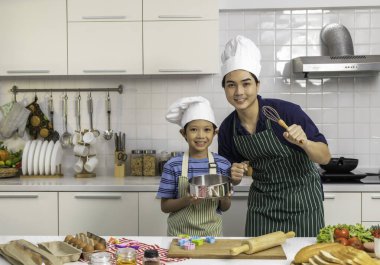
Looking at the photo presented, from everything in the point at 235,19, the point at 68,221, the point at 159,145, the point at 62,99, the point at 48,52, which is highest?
the point at 235,19

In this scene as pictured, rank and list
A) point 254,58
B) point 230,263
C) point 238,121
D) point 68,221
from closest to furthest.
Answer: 1. point 230,263
2. point 254,58
3. point 238,121
4. point 68,221

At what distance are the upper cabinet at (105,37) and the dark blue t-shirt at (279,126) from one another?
1.30 metres

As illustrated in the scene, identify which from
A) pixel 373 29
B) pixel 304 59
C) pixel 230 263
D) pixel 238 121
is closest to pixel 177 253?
pixel 230 263

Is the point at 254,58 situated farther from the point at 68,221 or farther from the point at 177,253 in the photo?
the point at 68,221

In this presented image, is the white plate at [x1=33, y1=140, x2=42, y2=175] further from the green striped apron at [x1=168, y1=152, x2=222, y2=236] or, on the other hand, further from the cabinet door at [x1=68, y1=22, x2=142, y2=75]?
the green striped apron at [x1=168, y1=152, x2=222, y2=236]

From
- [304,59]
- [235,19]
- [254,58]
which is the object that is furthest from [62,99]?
[254,58]

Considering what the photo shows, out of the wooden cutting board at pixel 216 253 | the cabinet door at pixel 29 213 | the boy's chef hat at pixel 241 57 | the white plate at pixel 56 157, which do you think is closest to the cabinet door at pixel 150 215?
the cabinet door at pixel 29 213

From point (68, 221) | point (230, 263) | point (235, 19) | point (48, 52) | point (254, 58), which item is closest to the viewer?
point (230, 263)

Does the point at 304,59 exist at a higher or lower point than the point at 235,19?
lower

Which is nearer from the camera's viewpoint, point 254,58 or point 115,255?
point 115,255

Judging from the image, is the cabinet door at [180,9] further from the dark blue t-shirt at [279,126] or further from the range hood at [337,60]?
the dark blue t-shirt at [279,126]

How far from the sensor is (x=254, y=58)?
7.76ft

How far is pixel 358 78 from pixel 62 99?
223 centimetres

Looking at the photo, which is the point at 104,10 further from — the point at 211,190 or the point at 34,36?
the point at 211,190
